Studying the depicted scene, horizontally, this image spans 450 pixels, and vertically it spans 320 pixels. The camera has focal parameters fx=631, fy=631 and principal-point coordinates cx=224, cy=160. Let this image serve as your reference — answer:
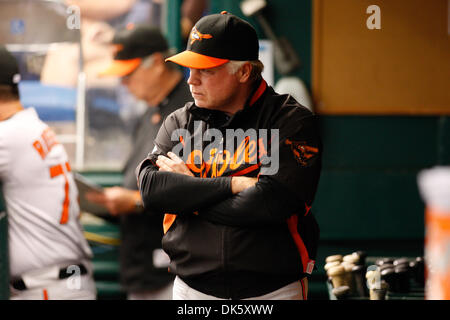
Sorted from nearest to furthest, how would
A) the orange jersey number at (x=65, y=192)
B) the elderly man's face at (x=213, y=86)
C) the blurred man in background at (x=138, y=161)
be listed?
1. the elderly man's face at (x=213, y=86)
2. the orange jersey number at (x=65, y=192)
3. the blurred man in background at (x=138, y=161)

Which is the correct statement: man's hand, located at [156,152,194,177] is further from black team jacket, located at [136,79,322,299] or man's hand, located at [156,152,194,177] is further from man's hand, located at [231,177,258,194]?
man's hand, located at [231,177,258,194]

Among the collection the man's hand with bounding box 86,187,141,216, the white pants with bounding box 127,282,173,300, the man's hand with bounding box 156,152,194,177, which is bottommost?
the white pants with bounding box 127,282,173,300

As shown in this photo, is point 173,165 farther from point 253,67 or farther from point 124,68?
point 124,68

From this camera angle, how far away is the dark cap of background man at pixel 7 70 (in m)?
2.86

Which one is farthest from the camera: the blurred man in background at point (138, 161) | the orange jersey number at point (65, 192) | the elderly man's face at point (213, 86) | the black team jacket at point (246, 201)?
the blurred man in background at point (138, 161)

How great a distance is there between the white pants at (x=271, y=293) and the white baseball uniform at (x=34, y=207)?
0.94 meters

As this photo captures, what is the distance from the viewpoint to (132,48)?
3.44 meters

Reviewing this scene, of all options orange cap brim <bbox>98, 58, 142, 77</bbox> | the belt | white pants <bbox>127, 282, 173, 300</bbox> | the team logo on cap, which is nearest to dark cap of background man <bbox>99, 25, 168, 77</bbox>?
orange cap brim <bbox>98, 58, 142, 77</bbox>

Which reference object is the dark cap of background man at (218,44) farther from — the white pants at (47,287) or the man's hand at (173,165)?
the white pants at (47,287)

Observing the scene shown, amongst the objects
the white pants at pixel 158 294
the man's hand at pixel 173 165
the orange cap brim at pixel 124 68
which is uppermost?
the orange cap brim at pixel 124 68

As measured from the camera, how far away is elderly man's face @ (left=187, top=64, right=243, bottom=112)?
209cm

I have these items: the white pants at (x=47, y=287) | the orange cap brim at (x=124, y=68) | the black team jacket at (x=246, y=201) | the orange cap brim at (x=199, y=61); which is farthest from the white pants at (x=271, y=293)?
the orange cap brim at (x=124, y=68)

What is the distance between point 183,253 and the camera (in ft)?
6.64

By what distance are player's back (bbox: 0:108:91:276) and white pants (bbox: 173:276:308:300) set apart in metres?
0.97
